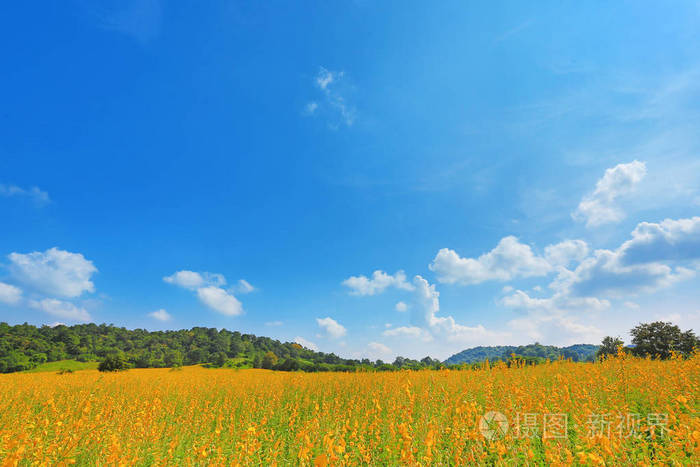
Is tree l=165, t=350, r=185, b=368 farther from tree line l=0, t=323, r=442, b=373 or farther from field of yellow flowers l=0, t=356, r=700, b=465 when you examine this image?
field of yellow flowers l=0, t=356, r=700, b=465

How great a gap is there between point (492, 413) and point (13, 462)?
17.9 feet

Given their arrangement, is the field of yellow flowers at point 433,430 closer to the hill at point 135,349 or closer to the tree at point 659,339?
the tree at point 659,339

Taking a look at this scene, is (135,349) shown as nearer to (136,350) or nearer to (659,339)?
(136,350)

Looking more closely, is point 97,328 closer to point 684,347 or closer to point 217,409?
point 217,409

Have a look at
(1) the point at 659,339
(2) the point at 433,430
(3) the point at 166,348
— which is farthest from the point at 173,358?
(1) the point at 659,339

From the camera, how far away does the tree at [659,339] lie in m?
23.0

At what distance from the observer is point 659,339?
24.3 metres

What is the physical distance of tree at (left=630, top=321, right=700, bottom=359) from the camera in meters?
23.0

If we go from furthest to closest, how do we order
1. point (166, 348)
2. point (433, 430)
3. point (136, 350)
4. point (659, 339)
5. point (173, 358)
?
1. point (166, 348)
2. point (136, 350)
3. point (173, 358)
4. point (659, 339)
5. point (433, 430)

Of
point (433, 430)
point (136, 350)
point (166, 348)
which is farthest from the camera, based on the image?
point (166, 348)

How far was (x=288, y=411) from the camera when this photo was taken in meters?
9.66

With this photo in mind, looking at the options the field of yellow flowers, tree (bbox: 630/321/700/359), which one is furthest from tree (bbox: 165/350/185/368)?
tree (bbox: 630/321/700/359)

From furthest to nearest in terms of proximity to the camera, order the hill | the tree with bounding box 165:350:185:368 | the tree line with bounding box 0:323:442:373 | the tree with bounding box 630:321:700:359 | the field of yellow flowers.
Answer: the tree with bounding box 165:350:185:368 → the hill → the tree line with bounding box 0:323:442:373 → the tree with bounding box 630:321:700:359 → the field of yellow flowers

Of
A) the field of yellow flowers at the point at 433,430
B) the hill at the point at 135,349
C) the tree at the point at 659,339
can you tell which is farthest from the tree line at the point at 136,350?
the field of yellow flowers at the point at 433,430
